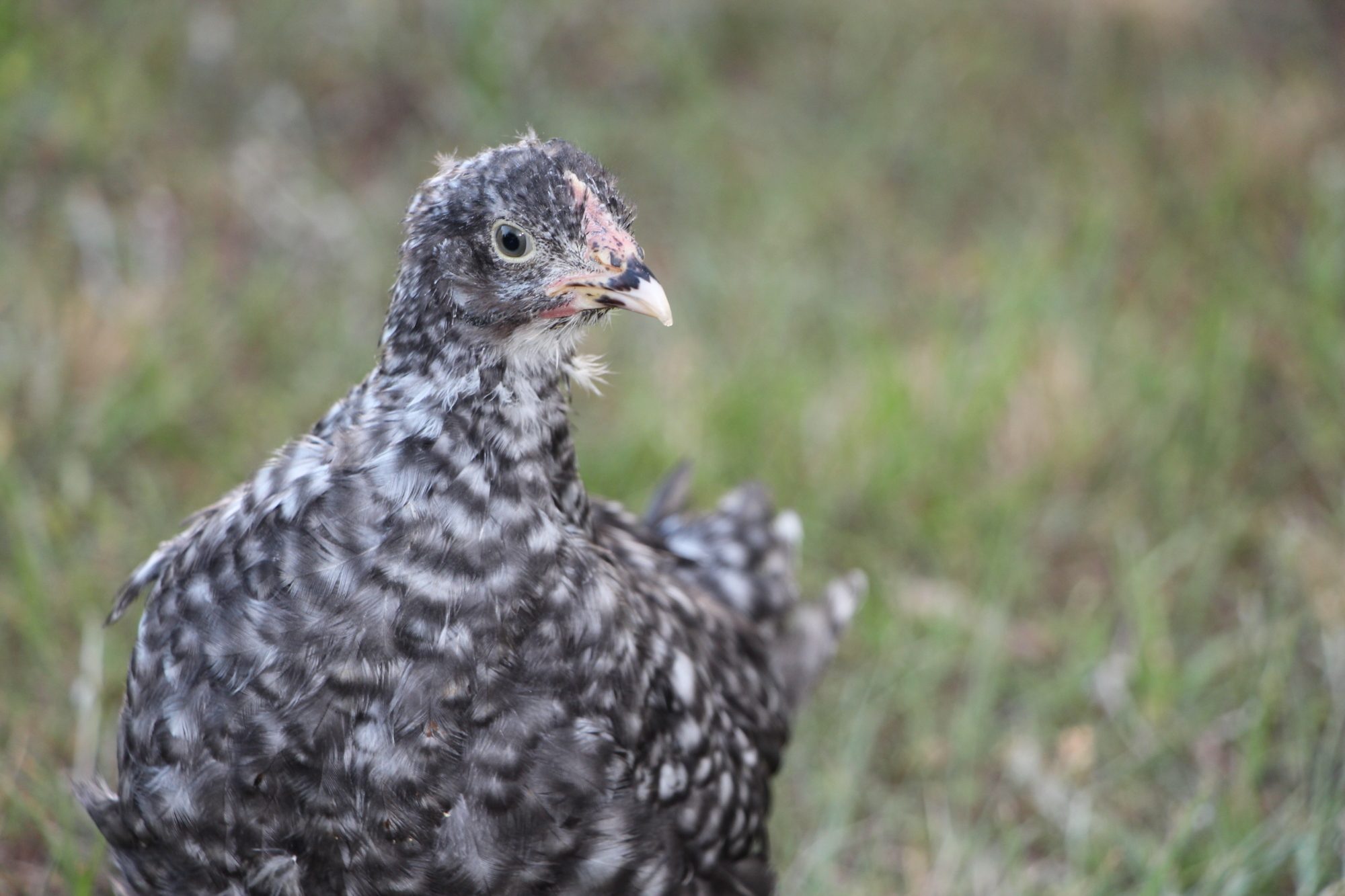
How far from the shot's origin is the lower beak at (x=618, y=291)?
2.23 meters

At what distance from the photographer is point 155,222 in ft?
16.0

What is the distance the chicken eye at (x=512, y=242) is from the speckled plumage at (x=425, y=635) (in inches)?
0.6

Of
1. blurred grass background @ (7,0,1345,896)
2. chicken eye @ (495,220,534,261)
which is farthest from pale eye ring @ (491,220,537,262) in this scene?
blurred grass background @ (7,0,1345,896)

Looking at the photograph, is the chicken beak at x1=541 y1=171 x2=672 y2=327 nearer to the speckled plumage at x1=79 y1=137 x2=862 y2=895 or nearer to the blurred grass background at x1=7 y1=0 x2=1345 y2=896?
the speckled plumage at x1=79 y1=137 x2=862 y2=895

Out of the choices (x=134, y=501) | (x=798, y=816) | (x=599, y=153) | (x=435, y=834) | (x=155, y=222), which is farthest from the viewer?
(x=599, y=153)

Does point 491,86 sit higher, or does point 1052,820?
point 491,86

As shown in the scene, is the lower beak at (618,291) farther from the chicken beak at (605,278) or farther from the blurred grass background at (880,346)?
the blurred grass background at (880,346)

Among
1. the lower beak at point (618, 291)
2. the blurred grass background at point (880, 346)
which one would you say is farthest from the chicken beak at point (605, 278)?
the blurred grass background at point (880, 346)

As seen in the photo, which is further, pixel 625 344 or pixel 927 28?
pixel 927 28

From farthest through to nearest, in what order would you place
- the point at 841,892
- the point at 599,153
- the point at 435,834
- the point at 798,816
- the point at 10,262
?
the point at 599,153
the point at 10,262
the point at 798,816
the point at 841,892
the point at 435,834

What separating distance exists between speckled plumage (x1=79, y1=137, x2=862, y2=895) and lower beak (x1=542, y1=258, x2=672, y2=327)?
0.04 ft

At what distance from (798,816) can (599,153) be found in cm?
324

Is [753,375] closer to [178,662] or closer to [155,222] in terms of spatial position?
[155,222]

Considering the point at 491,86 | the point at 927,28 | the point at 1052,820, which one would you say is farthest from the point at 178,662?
the point at 927,28
